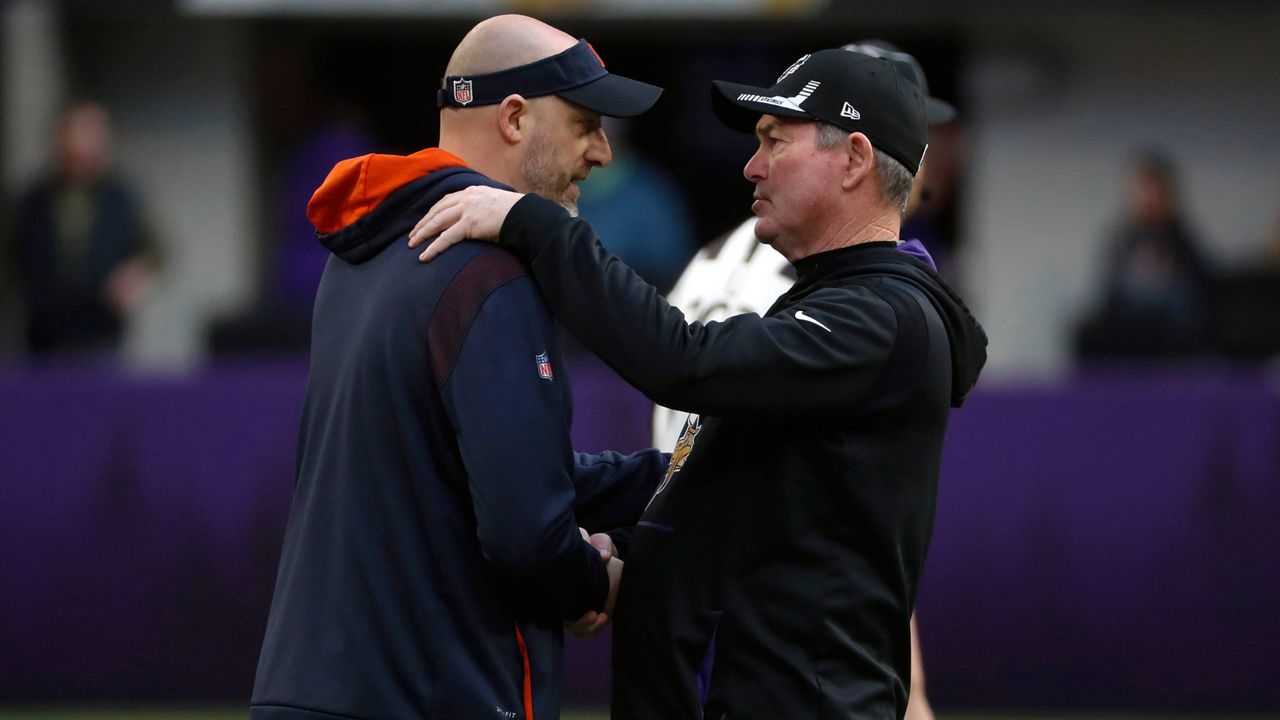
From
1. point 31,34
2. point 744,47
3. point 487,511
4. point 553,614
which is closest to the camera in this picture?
point 487,511

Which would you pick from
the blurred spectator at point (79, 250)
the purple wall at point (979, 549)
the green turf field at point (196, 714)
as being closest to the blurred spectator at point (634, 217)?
the purple wall at point (979, 549)

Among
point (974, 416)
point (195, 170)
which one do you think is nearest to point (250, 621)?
point (974, 416)

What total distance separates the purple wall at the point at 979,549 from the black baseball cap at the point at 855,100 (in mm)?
4420

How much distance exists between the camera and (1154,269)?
982 centimetres

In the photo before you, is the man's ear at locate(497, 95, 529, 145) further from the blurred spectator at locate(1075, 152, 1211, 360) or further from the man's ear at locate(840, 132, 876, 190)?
the blurred spectator at locate(1075, 152, 1211, 360)

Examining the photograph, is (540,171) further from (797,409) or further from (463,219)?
(797,409)

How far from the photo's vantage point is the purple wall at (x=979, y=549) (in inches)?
311

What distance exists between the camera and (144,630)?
7984 millimetres

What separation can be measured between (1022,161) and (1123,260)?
5.34ft

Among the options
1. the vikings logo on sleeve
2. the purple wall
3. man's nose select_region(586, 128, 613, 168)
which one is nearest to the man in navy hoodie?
man's nose select_region(586, 128, 613, 168)

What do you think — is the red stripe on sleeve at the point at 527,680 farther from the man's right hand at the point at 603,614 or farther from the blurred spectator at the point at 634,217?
the blurred spectator at the point at 634,217

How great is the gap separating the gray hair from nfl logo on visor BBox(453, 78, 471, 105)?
2.34ft

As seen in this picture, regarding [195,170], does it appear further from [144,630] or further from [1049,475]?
[1049,475]

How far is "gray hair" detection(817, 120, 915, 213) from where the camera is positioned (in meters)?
3.58
